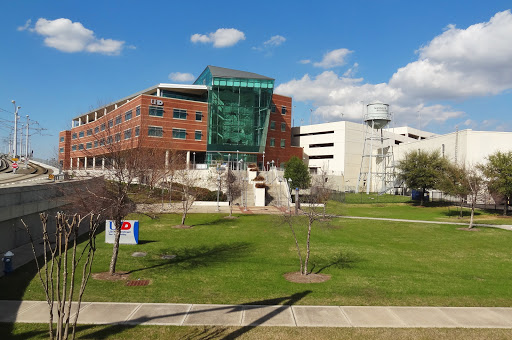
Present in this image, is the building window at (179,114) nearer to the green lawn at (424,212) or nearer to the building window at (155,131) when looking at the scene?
the building window at (155,131)

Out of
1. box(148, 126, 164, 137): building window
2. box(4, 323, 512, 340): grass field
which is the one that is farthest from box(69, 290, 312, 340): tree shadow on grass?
box(148, 126, 164, 137): building window

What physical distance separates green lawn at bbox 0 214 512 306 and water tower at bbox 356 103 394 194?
48.9 metres

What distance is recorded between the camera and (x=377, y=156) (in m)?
77.8

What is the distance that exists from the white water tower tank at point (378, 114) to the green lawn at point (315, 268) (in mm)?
49354

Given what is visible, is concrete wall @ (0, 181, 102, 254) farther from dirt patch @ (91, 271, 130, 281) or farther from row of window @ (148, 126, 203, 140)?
row of window @ (148, 126, 203, 140)

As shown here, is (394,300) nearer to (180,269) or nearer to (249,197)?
(180,269)

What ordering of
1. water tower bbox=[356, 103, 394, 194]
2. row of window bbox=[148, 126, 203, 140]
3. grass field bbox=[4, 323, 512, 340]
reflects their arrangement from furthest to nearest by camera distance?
1. water tower bbox=[356, 103, 394, 194]
2. row of window bbox=[148, 126, 203, 140]
3. grass field bbox=[4, 323, 512, 340]

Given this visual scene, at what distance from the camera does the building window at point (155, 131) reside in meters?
58.5

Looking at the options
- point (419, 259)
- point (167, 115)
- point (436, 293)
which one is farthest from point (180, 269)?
point (167, 115)

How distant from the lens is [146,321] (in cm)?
896

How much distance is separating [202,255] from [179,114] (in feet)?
157

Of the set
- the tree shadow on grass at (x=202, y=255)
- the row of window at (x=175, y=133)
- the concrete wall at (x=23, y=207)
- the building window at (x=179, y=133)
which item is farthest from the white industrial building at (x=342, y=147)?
the concrete wall at (x=23, y=207)

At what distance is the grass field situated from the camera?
8.16 metres

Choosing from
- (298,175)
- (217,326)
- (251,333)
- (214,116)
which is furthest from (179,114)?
(251,333)
